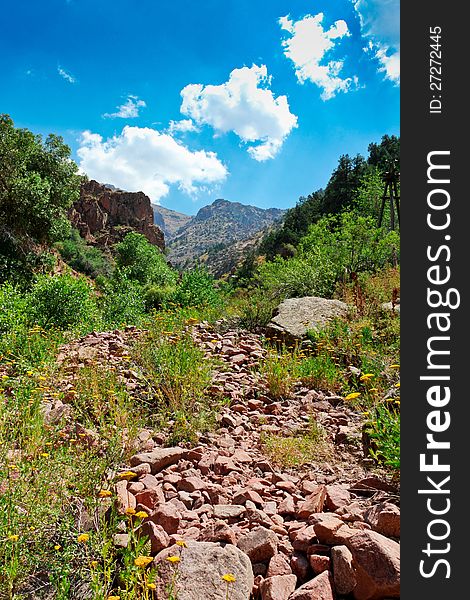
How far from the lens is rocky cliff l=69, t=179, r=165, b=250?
52.6m

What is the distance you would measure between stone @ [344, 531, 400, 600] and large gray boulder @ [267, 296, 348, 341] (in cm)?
394

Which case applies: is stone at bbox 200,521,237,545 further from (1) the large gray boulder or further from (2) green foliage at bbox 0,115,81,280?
(2) green foliage at bbox 0,115,81,280

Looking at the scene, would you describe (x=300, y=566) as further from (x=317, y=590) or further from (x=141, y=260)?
(x=141, y=260)

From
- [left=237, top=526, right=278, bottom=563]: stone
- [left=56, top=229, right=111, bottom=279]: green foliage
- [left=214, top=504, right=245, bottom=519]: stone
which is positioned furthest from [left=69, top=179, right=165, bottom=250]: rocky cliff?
[left=237, top=526, right=278, bottom=563]: stone

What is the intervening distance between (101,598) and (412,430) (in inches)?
50.8

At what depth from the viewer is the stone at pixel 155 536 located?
70.9 inches

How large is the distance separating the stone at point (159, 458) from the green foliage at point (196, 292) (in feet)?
19.3

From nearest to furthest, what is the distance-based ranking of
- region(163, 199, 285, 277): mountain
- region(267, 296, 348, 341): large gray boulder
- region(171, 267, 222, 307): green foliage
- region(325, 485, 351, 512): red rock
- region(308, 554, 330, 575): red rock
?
region(308, 554, 330, 575): red rock, region(325, 485, 351, 512): red rock, region(267, 296, 348, 341): large gray boulder, region(171, 267, 222, 307): green foliage, region(163, 199, 285, 277): mountain

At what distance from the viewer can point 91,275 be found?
1388 inches

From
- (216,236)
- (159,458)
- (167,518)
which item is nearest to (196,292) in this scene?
(159,458)

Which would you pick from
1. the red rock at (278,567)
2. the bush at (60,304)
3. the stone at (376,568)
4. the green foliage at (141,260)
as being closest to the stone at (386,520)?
the stone at (376,568)

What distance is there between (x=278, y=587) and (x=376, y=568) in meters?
0.38

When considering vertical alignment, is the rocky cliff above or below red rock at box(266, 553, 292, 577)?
above

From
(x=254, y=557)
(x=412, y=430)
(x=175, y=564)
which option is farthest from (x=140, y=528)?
(x=412, y=430)
